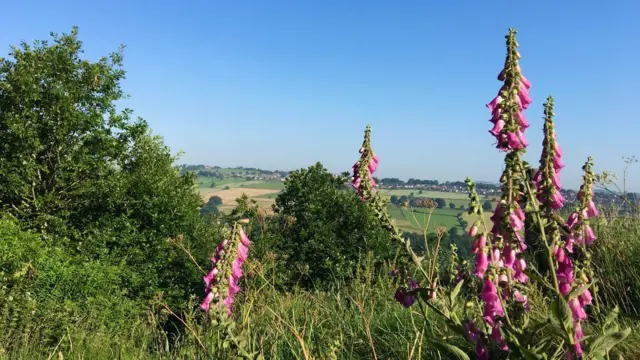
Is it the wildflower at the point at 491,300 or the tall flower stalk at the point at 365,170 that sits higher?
the tall flower stalk at the point at 365,170

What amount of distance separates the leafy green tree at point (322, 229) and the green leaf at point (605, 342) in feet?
24.6

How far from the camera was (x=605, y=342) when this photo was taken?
5.90 ft

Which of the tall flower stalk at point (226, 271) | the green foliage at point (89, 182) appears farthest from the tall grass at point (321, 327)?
the green foliage at point (89, 182)

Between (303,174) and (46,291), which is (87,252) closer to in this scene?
(46,291)

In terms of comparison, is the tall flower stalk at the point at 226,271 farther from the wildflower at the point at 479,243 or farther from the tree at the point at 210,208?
the tree at the point at 210,208

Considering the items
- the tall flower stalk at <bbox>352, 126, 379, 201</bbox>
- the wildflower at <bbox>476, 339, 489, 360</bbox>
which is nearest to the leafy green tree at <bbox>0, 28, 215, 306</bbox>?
the tall flower stalk at <bbox>352, 126, 379, 201</bbox>

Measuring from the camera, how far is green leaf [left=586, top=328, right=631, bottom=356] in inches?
68.6

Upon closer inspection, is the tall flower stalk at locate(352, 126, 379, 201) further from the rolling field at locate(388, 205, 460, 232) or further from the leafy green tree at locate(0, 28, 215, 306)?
the leafy green tree at locate(0, 28, 215, 306)

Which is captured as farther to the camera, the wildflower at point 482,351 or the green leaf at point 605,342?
the wildflower at point 482,351

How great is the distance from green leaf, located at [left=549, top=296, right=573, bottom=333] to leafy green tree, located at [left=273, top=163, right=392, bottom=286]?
7.65 m

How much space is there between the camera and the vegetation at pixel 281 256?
192 centimetres

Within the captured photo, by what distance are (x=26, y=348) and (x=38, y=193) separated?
8.21m

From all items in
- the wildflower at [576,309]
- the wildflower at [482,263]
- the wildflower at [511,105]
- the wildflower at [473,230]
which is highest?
the wildflower at [511,105]

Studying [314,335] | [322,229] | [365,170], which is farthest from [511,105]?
[322,229]
